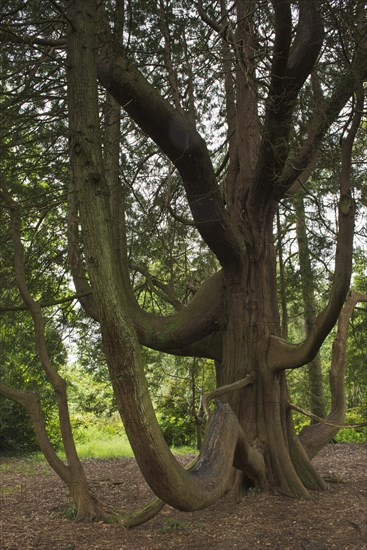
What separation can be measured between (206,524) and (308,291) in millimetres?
5947

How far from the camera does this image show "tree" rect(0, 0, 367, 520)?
3244 mm

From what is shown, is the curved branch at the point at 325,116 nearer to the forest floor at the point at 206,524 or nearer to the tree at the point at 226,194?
the tree at the point at 226,194

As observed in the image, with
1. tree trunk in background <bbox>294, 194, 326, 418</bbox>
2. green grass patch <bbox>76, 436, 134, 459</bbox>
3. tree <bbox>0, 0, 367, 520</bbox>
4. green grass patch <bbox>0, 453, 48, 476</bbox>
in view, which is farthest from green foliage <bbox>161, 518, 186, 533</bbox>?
green grass patch <bbox>76, 436, 134, 459</bbox>

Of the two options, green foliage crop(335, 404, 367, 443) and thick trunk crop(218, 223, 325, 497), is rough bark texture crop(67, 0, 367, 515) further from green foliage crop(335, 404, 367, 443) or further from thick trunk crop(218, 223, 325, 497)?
green foliage crop(335, 404, 367, 443)

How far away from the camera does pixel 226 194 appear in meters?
7.34

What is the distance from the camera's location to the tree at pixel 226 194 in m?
3.24

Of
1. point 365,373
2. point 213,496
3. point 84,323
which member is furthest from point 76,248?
point 365,373

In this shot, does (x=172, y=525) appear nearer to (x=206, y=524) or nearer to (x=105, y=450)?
(x=206, y=524)

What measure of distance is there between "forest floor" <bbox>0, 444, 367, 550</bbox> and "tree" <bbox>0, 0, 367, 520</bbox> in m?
0.44

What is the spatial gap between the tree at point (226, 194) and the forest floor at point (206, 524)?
44 centimetres

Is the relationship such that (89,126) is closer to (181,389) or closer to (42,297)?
(42,297)

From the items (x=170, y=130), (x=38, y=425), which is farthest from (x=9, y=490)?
(x=170, y=130)

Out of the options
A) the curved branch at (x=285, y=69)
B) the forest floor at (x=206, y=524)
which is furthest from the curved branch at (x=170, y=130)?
the forest floor at (x=206, y=524)

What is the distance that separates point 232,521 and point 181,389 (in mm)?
8621
